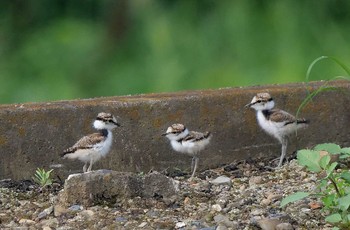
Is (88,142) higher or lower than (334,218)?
higher

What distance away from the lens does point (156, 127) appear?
530cm

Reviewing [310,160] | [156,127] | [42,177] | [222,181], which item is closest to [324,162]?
[310,160]

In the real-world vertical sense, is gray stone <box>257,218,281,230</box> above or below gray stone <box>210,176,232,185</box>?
above

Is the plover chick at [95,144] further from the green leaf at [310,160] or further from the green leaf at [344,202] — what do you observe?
the green leaf at [344,202]

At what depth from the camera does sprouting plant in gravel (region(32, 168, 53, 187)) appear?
15.8 feet

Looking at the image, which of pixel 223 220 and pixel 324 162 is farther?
pixel 223 220

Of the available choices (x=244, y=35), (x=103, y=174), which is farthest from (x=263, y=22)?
(x=103, y=174)

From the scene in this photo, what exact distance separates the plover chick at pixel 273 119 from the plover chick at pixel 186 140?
0.91 ft

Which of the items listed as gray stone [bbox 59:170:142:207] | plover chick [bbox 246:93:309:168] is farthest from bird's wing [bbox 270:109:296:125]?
gray stone [bbox 59:170:142:207]

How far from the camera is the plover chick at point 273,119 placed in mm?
5262

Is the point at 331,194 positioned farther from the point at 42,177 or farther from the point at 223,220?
the point at 42,177

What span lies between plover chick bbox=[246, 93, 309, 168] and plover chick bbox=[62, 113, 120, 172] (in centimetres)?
65

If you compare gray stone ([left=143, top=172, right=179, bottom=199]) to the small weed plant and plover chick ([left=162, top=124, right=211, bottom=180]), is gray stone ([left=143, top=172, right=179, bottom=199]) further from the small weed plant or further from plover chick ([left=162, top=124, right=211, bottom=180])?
plover chick ([left=162, top=124, right=211, bottom=180])

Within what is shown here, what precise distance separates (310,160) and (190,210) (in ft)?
1.74
